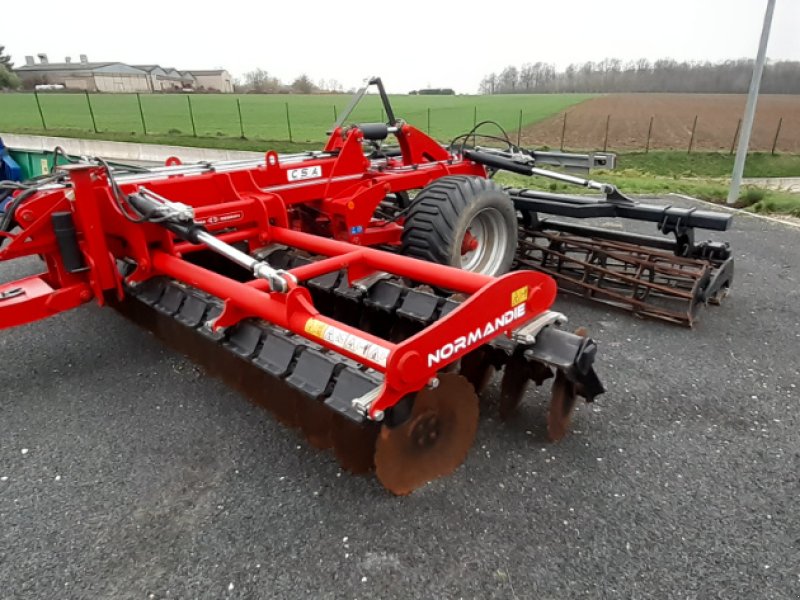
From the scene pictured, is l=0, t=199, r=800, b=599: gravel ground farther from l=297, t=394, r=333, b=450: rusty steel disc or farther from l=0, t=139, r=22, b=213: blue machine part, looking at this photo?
l=0, t=139, r=22, b=213: blue machine part

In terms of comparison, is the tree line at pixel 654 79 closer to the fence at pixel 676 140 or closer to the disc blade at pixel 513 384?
the fence at pixel 676 140

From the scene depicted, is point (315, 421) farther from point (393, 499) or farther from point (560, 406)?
point (560, 406)

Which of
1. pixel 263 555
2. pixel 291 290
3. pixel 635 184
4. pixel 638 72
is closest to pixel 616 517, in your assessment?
pixel 263 555

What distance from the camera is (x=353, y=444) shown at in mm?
2758

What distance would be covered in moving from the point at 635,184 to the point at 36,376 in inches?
470

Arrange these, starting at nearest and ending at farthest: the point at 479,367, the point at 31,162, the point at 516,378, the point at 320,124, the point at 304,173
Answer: the point at 516,378
the point at 479,367
the point at 304,173
the point at 31,162
the point at 320,124

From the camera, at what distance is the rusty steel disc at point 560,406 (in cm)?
300

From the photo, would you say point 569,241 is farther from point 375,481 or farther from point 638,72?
point 638,72

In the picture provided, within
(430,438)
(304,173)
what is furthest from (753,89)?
(430,438)

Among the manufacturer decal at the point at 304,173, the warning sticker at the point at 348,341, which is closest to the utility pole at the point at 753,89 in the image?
the manufacturer decal at the point at 304,173

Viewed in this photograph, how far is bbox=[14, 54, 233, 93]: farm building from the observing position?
75188 millimetres

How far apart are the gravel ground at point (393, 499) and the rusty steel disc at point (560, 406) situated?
0.09 meters

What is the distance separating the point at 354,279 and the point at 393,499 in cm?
131

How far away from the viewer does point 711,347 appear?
13.9ft
